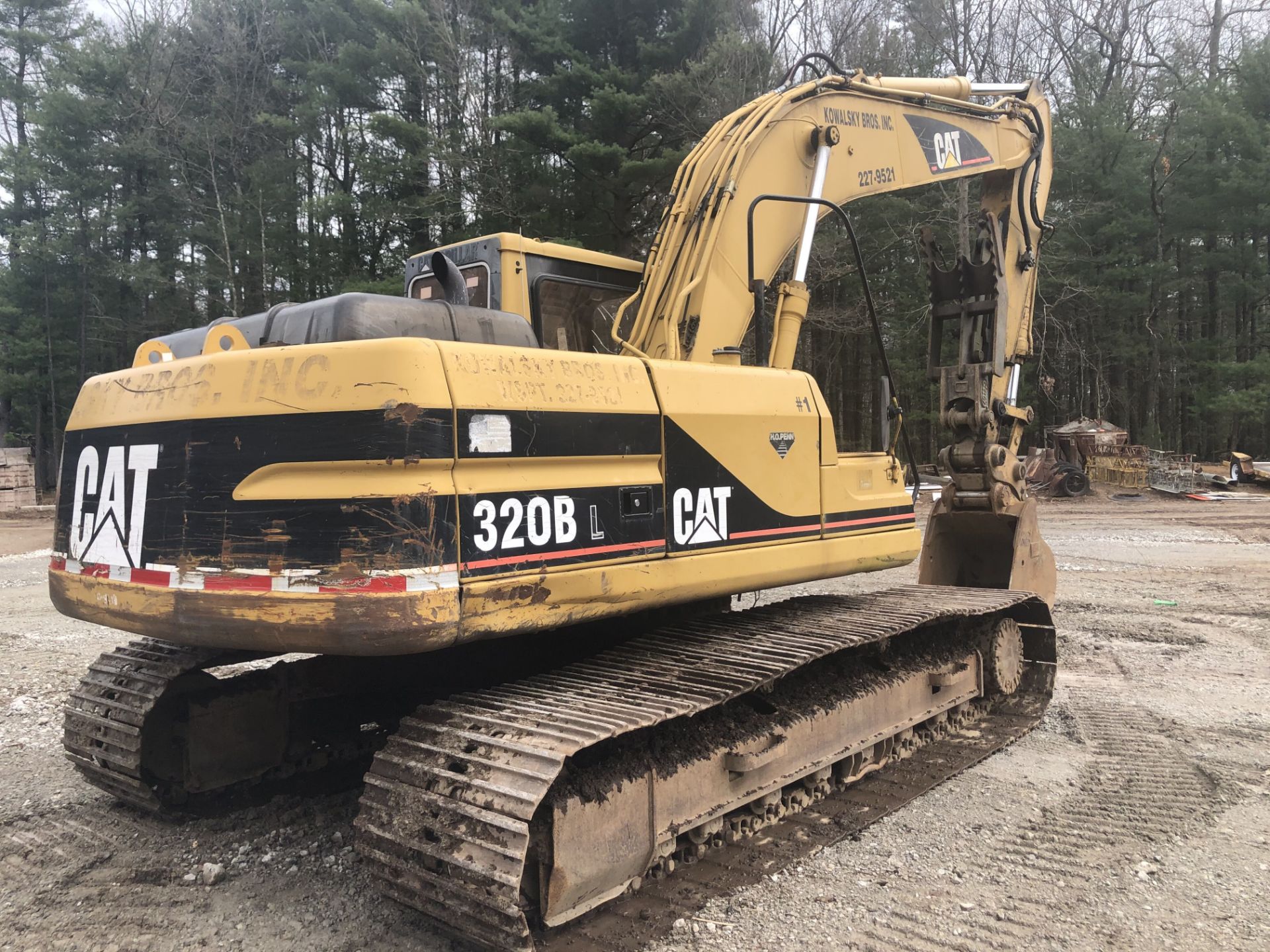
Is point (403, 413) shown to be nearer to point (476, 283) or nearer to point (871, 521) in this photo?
point (476, 283)

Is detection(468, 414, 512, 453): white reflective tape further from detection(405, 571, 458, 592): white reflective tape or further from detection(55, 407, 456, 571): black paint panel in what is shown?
detection(405, 571, 458, 592): white reflective tape

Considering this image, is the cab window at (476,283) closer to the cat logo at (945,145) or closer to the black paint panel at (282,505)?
the black paint panel at (282,505)

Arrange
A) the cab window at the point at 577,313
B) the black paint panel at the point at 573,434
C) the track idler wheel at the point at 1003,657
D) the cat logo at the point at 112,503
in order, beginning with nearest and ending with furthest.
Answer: the black paint panel at the point at 573,434 < the cat logo at the point at 112,503 < the cab window at the point at 577,313 < the track idler wheel at the point at 1003,657

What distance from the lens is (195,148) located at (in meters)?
25.0

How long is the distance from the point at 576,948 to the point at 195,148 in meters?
27.2

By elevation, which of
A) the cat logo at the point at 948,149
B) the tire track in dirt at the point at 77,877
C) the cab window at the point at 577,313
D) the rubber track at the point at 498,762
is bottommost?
the tire track in dirt at the point at 77,877

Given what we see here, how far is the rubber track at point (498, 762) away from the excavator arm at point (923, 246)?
1.49m

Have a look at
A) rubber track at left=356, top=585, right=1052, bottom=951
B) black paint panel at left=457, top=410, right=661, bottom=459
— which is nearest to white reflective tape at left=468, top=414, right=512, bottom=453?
black paint panel at left=457, top=410, right=661, bottom=459

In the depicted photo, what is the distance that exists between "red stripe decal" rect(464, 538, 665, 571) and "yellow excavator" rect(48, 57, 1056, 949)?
0.4 inches

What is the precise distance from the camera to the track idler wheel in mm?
5227

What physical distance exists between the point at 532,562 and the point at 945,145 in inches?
178

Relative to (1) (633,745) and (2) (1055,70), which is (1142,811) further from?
(2) (1055,70)

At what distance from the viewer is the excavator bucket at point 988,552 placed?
5.92m

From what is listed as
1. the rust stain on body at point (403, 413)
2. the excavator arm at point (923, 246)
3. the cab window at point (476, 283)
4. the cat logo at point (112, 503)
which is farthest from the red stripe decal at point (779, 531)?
the cat logo at point (112, 503)
